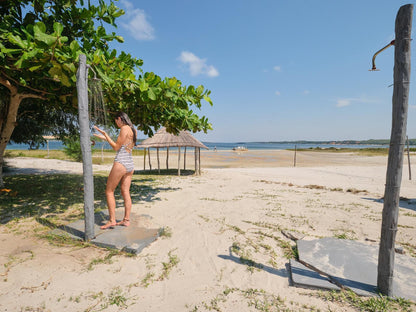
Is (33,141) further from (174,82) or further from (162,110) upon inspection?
(174,82)

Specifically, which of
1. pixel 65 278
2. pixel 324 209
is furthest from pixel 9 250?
pixel 324 209

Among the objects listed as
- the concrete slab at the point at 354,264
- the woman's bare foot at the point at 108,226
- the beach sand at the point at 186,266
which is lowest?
the beach sand at the point at 186,266

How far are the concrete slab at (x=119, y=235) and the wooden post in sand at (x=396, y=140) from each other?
11.0 ft

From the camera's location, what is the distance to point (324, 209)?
6.04 meters

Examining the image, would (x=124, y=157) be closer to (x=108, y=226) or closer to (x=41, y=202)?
(x=108, y=226)

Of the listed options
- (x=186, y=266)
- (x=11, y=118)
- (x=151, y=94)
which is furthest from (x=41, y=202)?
(x=186, y=266)

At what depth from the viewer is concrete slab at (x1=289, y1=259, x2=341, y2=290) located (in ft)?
8.27

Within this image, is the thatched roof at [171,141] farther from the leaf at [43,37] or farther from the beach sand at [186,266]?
the leaf at [43,37]

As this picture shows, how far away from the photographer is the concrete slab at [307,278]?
99.3 inches

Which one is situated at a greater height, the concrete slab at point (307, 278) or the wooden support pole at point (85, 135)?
the wooden support pole at point (85, 135)

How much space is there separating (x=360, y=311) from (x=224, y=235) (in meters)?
2.34

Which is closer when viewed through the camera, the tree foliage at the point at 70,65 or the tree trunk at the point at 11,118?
the tree foliage at the point at 70,65

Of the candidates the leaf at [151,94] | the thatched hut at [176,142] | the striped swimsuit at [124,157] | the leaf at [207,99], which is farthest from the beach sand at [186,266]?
the thatched hut at [176,142]

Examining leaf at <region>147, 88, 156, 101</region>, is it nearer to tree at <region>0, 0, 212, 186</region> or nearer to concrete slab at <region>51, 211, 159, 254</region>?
tree at <region>0, 0, 212, 186</region>
